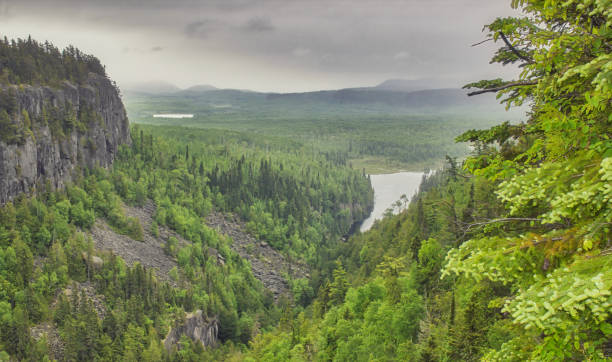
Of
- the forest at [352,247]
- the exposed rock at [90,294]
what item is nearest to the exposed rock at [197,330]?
the forest at [352,247]

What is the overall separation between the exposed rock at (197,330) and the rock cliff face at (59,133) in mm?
45234

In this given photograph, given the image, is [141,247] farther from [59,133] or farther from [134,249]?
[59,133]

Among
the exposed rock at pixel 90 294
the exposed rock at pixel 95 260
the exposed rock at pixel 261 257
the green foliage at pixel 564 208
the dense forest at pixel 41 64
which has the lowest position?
the exposed rock at pixel 261 257

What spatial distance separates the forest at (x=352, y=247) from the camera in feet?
20.5

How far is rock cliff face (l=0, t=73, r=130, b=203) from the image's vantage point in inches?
3406

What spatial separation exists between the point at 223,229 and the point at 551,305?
5306 inches

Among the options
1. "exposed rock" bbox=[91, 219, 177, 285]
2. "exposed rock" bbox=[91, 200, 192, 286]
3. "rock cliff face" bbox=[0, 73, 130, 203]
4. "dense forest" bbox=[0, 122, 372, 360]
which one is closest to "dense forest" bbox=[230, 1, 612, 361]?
"dense forest" bbox=[0, 122, 372, 360]

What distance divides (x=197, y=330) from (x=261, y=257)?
4623 cm

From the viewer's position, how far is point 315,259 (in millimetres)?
131750

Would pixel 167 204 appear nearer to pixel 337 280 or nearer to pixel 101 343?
pixel 101 343

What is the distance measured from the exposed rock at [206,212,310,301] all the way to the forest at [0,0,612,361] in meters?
1.96

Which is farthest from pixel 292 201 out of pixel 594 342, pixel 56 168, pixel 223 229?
pixel 594 342

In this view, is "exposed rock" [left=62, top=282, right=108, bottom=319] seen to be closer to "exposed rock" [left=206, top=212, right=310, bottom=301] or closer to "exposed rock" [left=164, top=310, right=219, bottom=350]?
"exposed rock" [left=164, top=310, right=219, bottom=350]

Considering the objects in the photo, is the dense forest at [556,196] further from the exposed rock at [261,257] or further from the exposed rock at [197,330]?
the exposed rock at [261,257]
